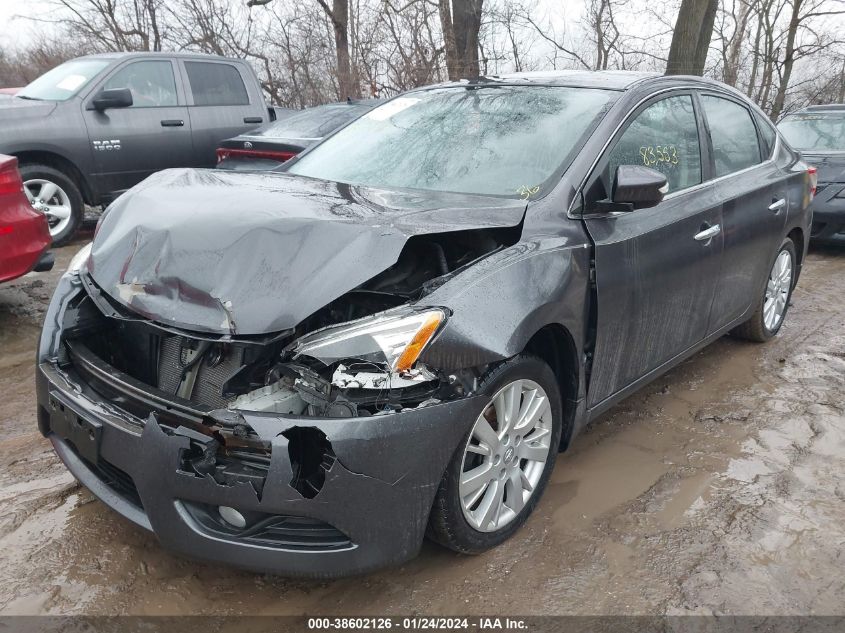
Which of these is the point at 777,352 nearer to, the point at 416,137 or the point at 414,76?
the point at 416,137

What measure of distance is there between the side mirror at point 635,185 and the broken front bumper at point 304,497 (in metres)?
1.10

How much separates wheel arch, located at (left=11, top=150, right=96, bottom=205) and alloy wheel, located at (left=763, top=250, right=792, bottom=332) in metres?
6.22

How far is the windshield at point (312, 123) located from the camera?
22.1ft

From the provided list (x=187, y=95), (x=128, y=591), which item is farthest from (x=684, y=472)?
(x=187, y=95)

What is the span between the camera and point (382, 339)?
209cm

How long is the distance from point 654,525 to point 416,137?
6.65 feet

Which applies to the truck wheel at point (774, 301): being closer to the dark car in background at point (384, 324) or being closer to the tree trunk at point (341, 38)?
the dark car in background at point (384, 324)

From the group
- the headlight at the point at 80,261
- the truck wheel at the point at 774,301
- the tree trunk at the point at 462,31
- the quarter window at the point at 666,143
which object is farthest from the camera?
the tree trunk at the point at 462,31

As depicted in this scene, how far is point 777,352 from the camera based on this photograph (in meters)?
4.66

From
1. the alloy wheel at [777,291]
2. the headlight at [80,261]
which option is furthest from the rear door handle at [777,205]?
the headlight at [80,261]

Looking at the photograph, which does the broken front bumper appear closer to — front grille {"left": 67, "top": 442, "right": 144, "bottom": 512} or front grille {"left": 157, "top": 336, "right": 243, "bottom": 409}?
front grille {"left": 67, "top": 442, "right": 144, "bottom": 512}

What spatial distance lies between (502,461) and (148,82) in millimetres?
6670

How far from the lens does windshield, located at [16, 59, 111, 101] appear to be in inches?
276

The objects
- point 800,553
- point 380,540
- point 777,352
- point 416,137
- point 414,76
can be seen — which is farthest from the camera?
point 414,76
